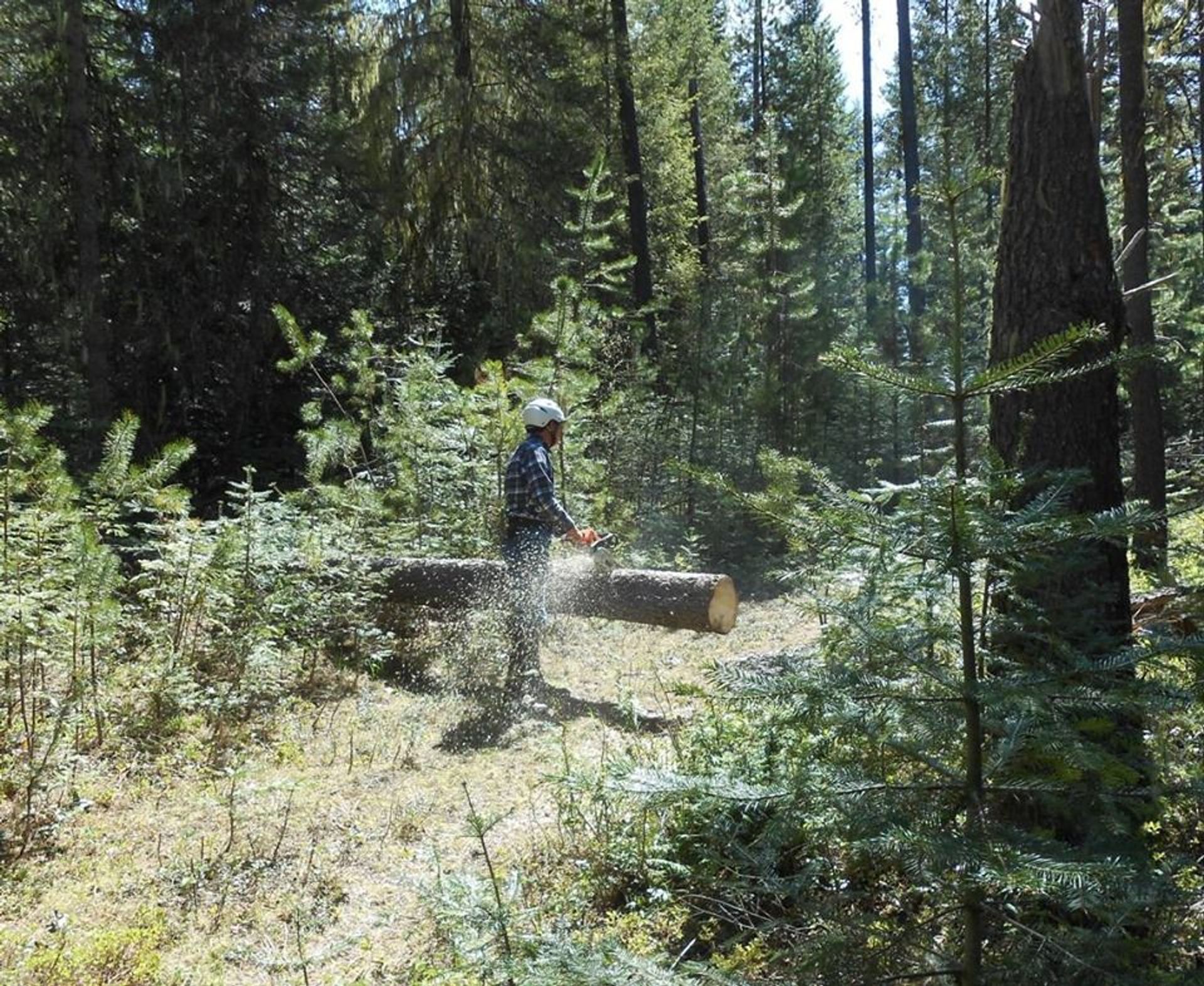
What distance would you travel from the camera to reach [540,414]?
7363 millimetres

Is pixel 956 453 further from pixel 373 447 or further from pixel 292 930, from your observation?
pixel 373 447

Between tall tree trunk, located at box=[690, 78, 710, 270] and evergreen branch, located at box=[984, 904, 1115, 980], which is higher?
tall tree trunk, located at box=[690, 78, 710, 270]

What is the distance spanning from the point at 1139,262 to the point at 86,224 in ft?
44.7

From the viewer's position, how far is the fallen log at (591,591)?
24.8 ft

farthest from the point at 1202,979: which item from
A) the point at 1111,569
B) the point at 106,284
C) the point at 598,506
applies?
the point at 106,284

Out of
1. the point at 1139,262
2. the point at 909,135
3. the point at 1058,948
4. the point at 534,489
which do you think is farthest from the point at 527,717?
the point at 909,135

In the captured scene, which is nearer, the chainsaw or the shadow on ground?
the shadow on ground

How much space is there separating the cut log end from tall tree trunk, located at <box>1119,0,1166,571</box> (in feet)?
17.3

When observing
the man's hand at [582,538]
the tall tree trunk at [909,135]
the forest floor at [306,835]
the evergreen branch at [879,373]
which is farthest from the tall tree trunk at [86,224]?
the tall tree trunk at [909,135]

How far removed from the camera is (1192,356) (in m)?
15.5

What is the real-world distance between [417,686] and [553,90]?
12.3 m

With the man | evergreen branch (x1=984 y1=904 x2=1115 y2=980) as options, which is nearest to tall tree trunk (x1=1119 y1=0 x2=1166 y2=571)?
the man

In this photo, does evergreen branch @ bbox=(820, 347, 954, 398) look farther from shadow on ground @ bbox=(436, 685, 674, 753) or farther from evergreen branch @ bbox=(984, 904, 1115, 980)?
shadow on ground @ bbox=(436, 685, 674, 753)

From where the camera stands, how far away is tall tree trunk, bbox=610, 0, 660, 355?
1666 cm
